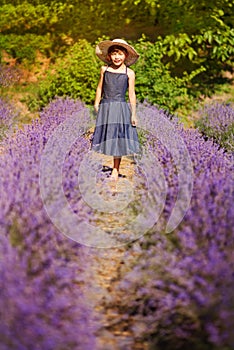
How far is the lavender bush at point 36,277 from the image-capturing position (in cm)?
195

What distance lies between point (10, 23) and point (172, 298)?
8616 mm

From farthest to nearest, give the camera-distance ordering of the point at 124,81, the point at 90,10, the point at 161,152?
the point at 90,10, the point at 124,81, the point at 161,152

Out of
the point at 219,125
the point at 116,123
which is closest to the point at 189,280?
the point at 116,123

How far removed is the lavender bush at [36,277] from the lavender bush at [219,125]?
3.01 metres

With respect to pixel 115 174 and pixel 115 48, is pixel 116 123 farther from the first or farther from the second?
pixel 115 48

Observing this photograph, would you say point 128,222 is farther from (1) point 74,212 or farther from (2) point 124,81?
(2) point 124,81

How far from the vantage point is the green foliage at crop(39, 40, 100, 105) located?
24.1ft

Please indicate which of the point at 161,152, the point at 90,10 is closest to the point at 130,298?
the point at 161,152

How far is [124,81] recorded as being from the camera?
4715 millimetres

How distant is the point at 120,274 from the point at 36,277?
0.87m

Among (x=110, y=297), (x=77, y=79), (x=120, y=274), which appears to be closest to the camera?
(x=110, y=297)

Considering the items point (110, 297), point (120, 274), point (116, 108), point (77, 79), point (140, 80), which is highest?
point (77, 79)

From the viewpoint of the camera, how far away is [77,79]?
750 centimetres

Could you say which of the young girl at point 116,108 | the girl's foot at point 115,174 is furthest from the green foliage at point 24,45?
the girl's foot at point 115,174
